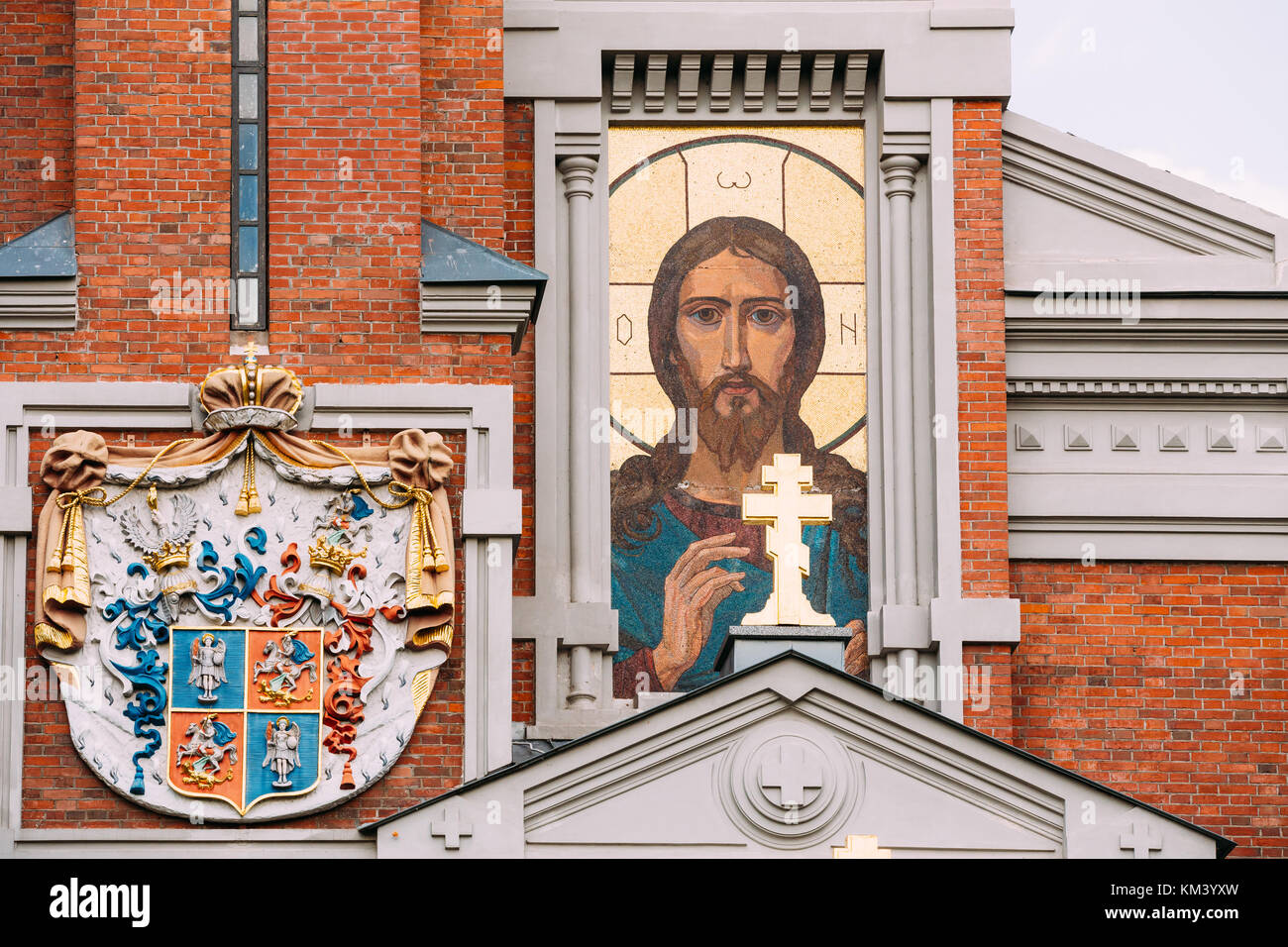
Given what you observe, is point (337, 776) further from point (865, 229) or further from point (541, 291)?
point (865, 229)

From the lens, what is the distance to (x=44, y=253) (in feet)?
53.7

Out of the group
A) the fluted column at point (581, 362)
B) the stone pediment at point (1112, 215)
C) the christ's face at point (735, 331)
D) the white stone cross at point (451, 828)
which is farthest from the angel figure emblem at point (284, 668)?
the stone pediment at point (1112, 215)

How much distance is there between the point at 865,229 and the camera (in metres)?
18.4

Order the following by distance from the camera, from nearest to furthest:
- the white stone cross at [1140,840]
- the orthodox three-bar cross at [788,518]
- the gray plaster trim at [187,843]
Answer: the white stone cross at [1140,840]
the gray plaster trim at [187,843]
the orthodox three-bar cross at [788,518]

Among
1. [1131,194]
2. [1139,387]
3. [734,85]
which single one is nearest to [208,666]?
[734,85]

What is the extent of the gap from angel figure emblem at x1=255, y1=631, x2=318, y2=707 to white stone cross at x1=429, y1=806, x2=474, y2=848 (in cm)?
118

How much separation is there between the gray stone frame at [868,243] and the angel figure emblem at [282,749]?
215 centimetres

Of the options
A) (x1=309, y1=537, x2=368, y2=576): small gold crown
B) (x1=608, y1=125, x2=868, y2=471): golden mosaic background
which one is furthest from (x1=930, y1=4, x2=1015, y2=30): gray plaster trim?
(x1=309, y1=537, x2=368, y2=576): small gold crown

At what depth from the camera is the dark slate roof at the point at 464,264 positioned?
1633 cm

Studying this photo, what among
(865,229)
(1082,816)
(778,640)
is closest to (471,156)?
(865,229)

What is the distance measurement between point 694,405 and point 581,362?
2.58 ft

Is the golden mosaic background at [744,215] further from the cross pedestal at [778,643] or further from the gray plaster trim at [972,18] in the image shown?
the cross pedestal at [778,643]

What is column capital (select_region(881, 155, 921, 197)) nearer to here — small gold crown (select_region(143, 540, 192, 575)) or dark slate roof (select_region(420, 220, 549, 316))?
dark slate roof (select_region(420, 220, 549, 316))

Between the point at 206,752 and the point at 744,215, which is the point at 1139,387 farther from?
the point at 206,752
